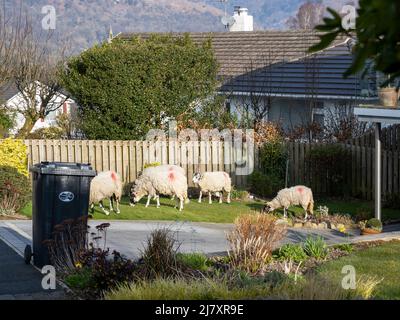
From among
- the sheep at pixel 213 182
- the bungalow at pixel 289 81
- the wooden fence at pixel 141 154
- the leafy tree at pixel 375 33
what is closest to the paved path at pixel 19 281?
the leafy tree at pixel 375 33

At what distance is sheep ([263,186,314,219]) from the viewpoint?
20.3 metres

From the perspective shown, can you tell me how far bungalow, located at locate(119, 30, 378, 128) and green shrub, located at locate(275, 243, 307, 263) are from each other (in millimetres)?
14933

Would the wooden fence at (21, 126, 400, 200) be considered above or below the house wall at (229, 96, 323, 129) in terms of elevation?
below

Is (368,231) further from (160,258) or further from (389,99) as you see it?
(160,258)

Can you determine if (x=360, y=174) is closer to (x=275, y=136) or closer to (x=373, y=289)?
(x=275, y=136)

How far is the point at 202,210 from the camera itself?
21156mm

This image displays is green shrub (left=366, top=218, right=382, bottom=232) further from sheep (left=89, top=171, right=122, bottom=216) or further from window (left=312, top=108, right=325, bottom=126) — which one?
window (left=312, top=108, right=325, bottom=126)

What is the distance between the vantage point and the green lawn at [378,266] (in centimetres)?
1049

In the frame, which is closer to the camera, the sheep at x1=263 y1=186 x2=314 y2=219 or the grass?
the grass

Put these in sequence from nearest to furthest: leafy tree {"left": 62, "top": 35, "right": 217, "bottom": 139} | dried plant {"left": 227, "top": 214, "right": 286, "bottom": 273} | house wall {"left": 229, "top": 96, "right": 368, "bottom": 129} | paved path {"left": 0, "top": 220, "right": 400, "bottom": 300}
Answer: paved path {"left": 0, "top": 220, "right": 400, "bottom": 300} < dried plant {"left": 227, "top": 214, "right": 286, "bottom": 273} < leafy tree {"left": 62, "top": 35, "right": 217, "bottom": 139} < house wall {"left": 229, "top": 96, "right": 368, "bottom": 129}

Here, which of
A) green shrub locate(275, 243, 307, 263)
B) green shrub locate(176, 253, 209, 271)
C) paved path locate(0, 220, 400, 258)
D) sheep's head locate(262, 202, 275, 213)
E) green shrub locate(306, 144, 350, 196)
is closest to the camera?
green shrub locate(176, 253, 209, 271)

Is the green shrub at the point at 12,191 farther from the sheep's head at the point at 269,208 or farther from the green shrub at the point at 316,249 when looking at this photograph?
the green shrub at the point at 316,249

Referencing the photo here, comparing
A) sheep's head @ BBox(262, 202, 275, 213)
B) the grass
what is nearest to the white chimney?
sheep's head @ BBox(262, 202, 275, 213)

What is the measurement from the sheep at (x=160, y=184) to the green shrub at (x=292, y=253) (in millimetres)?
8084
